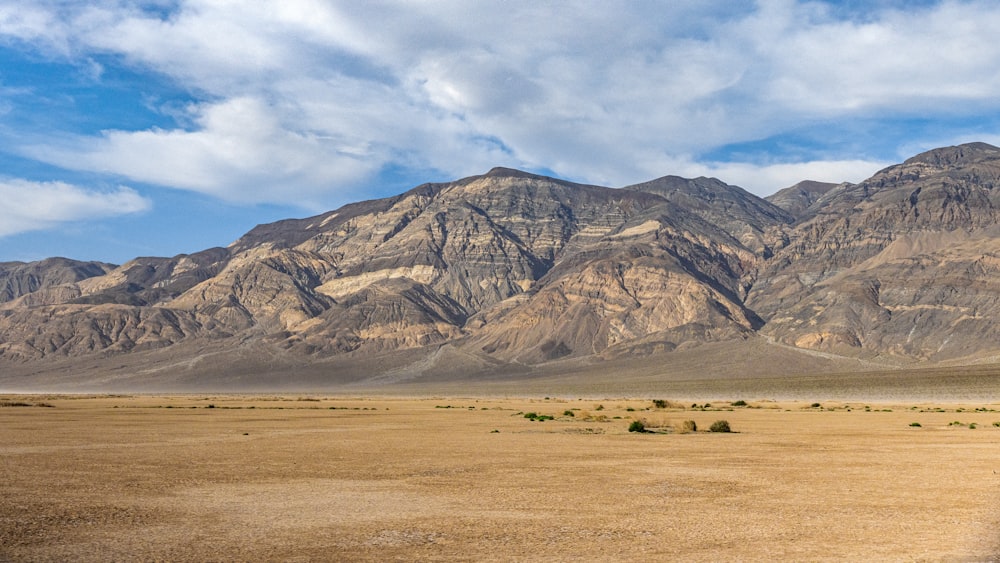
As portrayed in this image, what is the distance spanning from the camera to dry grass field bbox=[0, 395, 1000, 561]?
1257 cm

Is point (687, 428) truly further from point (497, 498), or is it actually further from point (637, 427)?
point (497, 498)

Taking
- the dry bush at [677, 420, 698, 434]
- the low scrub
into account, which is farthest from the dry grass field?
the dry bush at [677, 420, 698, 434]

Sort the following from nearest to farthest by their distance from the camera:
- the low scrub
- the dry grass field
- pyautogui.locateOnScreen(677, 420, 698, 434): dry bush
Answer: the dry grass field < the low scrub < pyautogui.locateOnScreen(677, 420, 698, 434): dry bush

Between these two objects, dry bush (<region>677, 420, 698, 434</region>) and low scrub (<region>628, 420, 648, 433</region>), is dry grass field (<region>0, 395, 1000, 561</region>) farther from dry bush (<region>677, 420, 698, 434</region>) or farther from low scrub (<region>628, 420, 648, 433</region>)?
dry bush (<region>677, 420, 698, 434</region>)

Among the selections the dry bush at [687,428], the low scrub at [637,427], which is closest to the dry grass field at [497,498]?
the low scrub at [637,427]

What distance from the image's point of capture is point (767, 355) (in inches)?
6216

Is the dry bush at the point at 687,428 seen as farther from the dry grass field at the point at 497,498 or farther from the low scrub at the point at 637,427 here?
the dry grass field at the point at 497,498

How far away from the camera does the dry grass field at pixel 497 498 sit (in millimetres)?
12570

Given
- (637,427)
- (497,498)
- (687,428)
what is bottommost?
(687,428)

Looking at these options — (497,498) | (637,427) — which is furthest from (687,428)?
(497,498)

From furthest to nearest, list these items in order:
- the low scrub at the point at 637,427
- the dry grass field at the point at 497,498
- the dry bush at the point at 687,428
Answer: the dry bush at the point at 687,428
the low scrub at the point at 637,427
the dry grass field at the point at 497,498

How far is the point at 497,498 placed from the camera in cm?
1777

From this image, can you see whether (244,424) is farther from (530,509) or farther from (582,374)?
(582,374)

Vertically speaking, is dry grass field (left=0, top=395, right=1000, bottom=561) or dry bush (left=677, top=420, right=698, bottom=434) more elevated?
dry grass field (left=0, top=395, right=1000, bottom=561)
